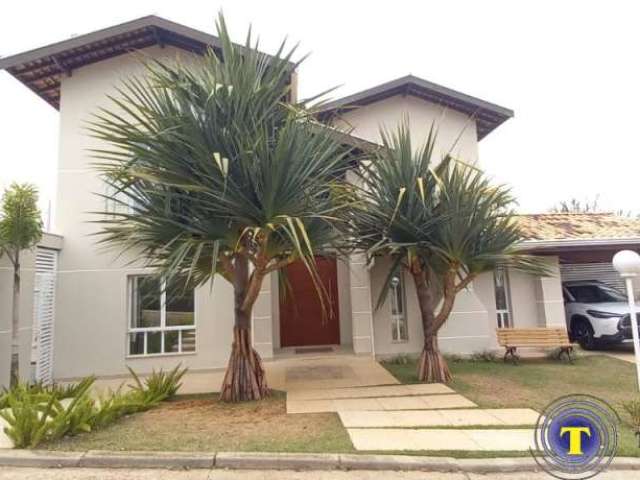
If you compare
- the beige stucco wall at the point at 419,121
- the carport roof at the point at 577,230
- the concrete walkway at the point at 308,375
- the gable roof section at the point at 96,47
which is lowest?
the concrete walkway at the point at 308,375

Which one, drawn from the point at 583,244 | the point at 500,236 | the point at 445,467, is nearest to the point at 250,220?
the point at 445,467

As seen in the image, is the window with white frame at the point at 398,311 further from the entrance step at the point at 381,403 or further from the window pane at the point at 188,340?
the window pane at the point at 188,340

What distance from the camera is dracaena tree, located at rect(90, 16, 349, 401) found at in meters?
5.95

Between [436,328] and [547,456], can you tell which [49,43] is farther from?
[547,456]

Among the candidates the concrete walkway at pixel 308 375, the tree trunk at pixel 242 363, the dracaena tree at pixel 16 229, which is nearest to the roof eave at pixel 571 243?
the concrete walkway at pixel 308 375

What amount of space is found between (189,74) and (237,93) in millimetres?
859

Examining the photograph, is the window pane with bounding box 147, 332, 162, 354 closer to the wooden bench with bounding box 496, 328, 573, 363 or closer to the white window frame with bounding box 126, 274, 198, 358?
the white window frame with bounding box 126, 274, 198, 358

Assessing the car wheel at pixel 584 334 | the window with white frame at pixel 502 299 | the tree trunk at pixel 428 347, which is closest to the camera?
the tree trunk at pixel 428 347

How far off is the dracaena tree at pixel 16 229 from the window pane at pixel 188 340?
3.22m

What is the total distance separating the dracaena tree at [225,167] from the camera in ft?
19.5

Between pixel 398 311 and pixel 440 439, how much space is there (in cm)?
602

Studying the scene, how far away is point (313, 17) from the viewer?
9.45 metres

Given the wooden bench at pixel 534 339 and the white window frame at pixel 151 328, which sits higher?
the white window frame at pixel 151 328

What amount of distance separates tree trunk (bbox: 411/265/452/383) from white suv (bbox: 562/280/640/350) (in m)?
5.92
